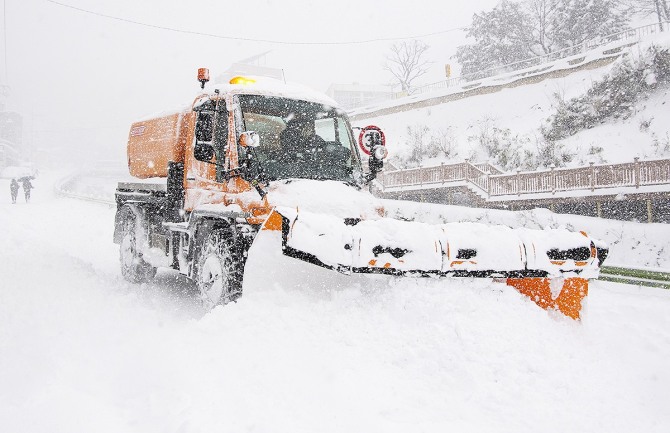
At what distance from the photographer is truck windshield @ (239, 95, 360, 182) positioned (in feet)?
18.1

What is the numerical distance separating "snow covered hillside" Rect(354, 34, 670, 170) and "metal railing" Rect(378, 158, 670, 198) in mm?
3191

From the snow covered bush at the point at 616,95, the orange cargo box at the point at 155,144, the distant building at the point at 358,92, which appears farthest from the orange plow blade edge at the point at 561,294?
the distant building at the point at 358,92

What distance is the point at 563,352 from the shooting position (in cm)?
396

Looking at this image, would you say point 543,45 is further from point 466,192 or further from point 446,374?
point 446,374

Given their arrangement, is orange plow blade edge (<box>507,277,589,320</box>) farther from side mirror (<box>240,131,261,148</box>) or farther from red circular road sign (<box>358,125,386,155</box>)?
side mirror (<box>240,131,261,148</box>)

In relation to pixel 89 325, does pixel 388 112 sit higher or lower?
higher

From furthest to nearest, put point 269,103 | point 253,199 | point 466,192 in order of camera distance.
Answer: point 466,192 → point 269,103 → point 253,199

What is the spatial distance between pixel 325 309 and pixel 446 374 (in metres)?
1.18

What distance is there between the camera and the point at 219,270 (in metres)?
5.38

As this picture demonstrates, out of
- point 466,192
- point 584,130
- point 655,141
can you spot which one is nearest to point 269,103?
point 466,192

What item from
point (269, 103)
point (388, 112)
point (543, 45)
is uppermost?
point (543, 45)

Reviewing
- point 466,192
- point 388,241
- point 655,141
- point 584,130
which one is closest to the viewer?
point 388,241

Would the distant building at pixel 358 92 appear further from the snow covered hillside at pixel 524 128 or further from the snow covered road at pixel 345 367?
the snow covered road at pixel 345 367

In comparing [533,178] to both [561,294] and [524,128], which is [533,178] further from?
[561,294]
